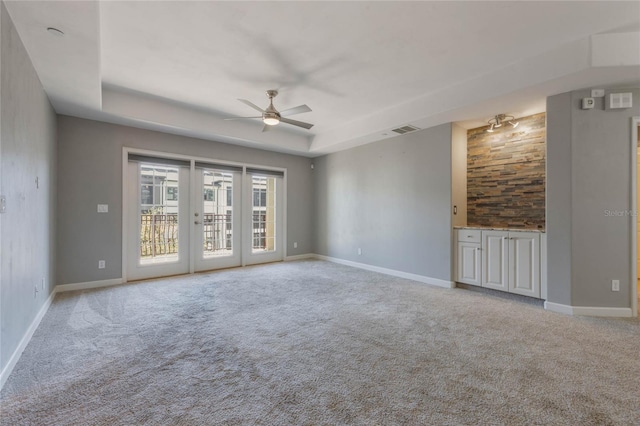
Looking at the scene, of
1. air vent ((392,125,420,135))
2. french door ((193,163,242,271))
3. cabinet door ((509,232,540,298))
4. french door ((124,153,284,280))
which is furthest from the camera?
french door ((193,163,242,271))

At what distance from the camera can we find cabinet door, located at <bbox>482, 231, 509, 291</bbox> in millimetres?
3926

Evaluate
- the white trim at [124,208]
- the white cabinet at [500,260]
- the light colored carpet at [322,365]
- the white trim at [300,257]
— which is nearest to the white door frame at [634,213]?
the light colored carpet at [322,365]

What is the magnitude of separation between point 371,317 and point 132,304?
292 centimetres

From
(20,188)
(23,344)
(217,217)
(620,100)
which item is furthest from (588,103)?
(23,344)

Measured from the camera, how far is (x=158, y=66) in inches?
130

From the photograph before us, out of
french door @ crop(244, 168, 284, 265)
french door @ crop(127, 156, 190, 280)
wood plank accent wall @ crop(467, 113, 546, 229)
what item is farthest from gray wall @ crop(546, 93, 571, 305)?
french door @ crop(127, 156, 190, 280)

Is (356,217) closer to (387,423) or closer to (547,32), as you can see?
(547,32)

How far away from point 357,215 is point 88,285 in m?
4.69

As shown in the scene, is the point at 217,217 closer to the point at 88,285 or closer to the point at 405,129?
the point at 88,285

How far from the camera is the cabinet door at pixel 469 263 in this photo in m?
4.21

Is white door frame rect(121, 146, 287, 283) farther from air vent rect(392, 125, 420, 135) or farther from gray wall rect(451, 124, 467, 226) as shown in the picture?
gray wall rect(451, 124, 467, 226)

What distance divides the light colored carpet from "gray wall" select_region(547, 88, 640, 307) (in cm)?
41

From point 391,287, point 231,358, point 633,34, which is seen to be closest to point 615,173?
point 633,34

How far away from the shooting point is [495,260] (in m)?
4.02
